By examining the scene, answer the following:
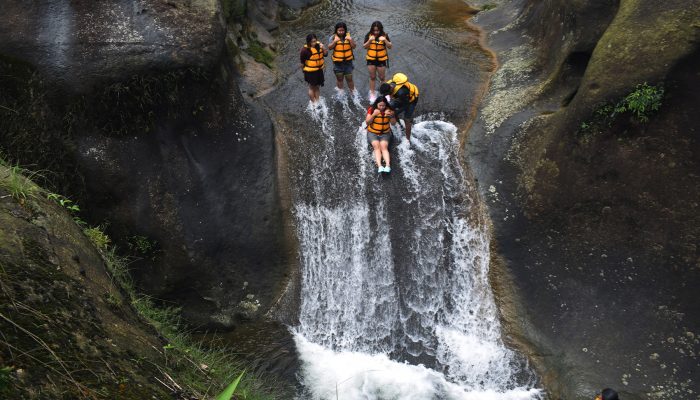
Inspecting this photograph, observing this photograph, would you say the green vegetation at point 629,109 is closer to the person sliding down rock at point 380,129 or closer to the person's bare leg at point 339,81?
the person sliding down rock at point 380,129

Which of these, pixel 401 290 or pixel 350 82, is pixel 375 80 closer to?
pixel 350 82

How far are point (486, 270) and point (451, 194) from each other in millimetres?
1488

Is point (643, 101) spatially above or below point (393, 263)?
A: above

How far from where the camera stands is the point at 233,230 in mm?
9008

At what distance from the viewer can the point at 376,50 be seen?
10.2 metres

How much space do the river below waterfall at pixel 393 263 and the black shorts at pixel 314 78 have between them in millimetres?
501

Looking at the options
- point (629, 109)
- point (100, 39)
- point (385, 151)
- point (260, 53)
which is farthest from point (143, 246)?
point (629, 109)

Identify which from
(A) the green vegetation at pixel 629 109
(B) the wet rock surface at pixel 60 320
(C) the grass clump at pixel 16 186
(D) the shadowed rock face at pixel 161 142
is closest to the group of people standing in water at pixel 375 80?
(D) the shadowed rock face at pixel 161 142

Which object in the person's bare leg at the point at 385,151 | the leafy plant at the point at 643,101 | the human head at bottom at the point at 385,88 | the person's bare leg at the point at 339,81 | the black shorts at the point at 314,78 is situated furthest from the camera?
the person's bare leg at the point at 339,81

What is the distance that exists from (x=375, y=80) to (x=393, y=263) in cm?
400

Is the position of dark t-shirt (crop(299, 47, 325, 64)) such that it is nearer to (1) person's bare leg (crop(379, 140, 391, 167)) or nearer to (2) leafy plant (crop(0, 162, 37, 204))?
(1) person's bare leg (crop(379, 140, 391, 167))

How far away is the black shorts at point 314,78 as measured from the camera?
396 inches

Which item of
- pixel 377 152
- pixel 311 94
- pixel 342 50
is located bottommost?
pixel 377 152

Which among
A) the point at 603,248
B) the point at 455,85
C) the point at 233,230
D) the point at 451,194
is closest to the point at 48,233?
the point at 233,230
